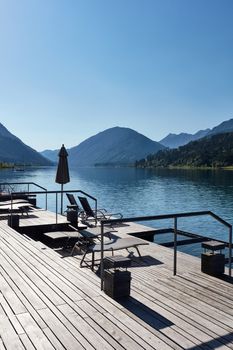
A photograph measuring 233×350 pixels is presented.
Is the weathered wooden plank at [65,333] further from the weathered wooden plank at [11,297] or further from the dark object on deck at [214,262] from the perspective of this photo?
the dark object on deck at [214,262]

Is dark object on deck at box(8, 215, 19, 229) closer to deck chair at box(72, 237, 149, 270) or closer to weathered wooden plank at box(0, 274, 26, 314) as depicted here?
deck chair at box(72, 237, 149, 270)

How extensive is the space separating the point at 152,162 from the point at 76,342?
19732 centimetres

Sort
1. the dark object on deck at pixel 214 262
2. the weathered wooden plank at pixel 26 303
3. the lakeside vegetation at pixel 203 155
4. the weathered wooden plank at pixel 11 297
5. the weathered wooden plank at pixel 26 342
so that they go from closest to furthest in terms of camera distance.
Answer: the weathered wooden plank at pixel 26 342 → the weathered wooden plank at pixel 26 303 → the weathered wooden plank at pixel 11 297 → the dark object on deck at pixel 214 262 → the lakeside vegetation at pixel 203 155

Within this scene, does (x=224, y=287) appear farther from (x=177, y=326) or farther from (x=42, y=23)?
(x=42, y=23)

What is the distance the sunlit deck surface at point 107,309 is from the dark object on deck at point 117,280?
133 millimetres

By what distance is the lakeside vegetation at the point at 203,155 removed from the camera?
503ft

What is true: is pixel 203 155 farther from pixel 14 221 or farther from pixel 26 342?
pixel 26 342

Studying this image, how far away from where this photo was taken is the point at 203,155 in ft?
535

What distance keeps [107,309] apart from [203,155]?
537 feet

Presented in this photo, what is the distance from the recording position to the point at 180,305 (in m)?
5.16

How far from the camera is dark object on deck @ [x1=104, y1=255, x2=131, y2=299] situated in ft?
17.4

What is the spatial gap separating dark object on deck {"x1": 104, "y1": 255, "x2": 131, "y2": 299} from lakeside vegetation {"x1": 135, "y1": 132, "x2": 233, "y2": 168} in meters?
151

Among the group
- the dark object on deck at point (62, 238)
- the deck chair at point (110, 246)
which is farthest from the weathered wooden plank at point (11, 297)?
the dark object on deck at point (62, 238)

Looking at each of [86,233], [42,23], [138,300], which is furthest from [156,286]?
[42,23]
